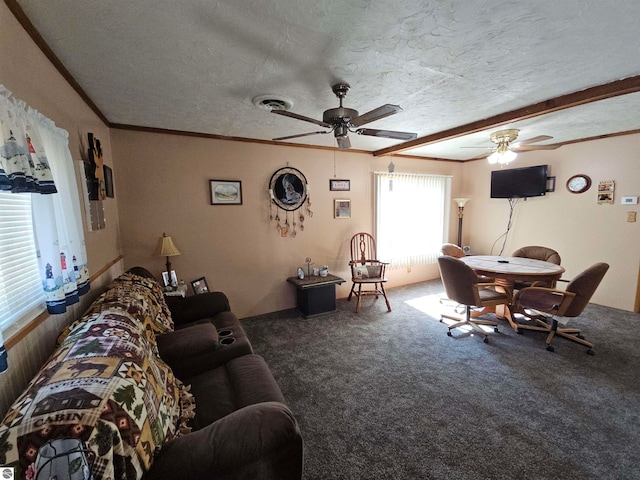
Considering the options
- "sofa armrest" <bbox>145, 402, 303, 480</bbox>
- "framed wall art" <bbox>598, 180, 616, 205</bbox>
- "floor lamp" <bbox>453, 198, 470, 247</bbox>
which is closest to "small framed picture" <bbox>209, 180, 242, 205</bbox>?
"sofa armrest" <bbox>145, 402, 303, 480</bbox>

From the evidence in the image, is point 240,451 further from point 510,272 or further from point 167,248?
point 510,272

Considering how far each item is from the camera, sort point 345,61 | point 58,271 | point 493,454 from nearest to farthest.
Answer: point 58,271 → point 493,454 → point 345,61

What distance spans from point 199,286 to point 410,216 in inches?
140

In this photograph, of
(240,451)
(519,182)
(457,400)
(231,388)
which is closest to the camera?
(240,451)

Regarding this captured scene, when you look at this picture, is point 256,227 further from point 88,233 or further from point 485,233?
point 485,233

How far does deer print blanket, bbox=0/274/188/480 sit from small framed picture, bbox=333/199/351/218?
3210 mm

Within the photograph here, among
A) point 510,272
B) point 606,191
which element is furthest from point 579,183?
point 510,272

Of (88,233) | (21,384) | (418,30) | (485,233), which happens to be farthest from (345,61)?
(485,233)

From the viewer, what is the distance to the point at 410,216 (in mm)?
4855

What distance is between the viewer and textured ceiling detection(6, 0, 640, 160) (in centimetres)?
126

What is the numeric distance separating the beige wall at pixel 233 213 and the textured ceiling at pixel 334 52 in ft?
2.00

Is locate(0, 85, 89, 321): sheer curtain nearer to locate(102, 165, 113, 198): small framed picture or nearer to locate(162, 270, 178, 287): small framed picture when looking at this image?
locate(102, 165, 113, 198): small framed picture

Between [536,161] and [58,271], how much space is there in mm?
5689

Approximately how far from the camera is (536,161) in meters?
4.31
